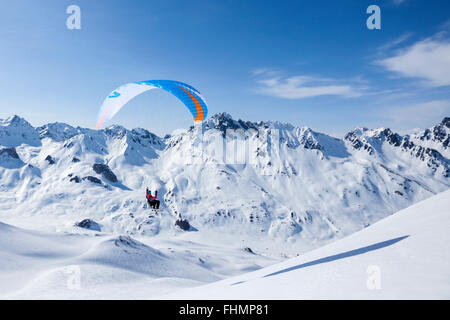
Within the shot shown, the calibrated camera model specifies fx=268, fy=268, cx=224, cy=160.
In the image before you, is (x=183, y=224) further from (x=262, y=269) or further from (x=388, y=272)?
(x=388, y=272)

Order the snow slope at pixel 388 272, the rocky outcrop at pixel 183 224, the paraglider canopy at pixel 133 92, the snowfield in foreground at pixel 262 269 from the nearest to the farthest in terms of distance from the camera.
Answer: the snow slope at pixel 388 272, the snowfield in foreground at pixel 262 269, the paraglider canopy at pixel 133 92, the rocky outcrop at pixel 183 224

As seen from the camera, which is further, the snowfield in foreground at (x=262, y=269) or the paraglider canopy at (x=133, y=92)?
the paraglider canopy at (x=133, y=92)

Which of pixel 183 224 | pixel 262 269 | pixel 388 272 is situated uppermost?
pixel 388 272

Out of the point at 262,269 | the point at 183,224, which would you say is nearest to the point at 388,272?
the point at 262,269

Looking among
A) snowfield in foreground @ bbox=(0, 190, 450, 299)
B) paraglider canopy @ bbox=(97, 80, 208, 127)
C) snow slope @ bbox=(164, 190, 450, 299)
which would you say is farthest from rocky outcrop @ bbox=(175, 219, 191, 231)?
snow slope @ bbox=(164, 190, 450, 299)

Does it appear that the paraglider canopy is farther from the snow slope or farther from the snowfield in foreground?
the snow slope

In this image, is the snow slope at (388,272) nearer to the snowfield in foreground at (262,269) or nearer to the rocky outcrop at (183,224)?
the snowfield in foreground at (262,269)

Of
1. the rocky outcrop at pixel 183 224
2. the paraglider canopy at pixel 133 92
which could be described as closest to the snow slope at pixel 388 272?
the paraglider canopy at pixel 133 92

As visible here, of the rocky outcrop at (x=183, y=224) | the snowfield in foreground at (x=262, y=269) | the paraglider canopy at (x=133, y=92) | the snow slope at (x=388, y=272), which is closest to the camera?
the snow slope at (x=388, y=272)
